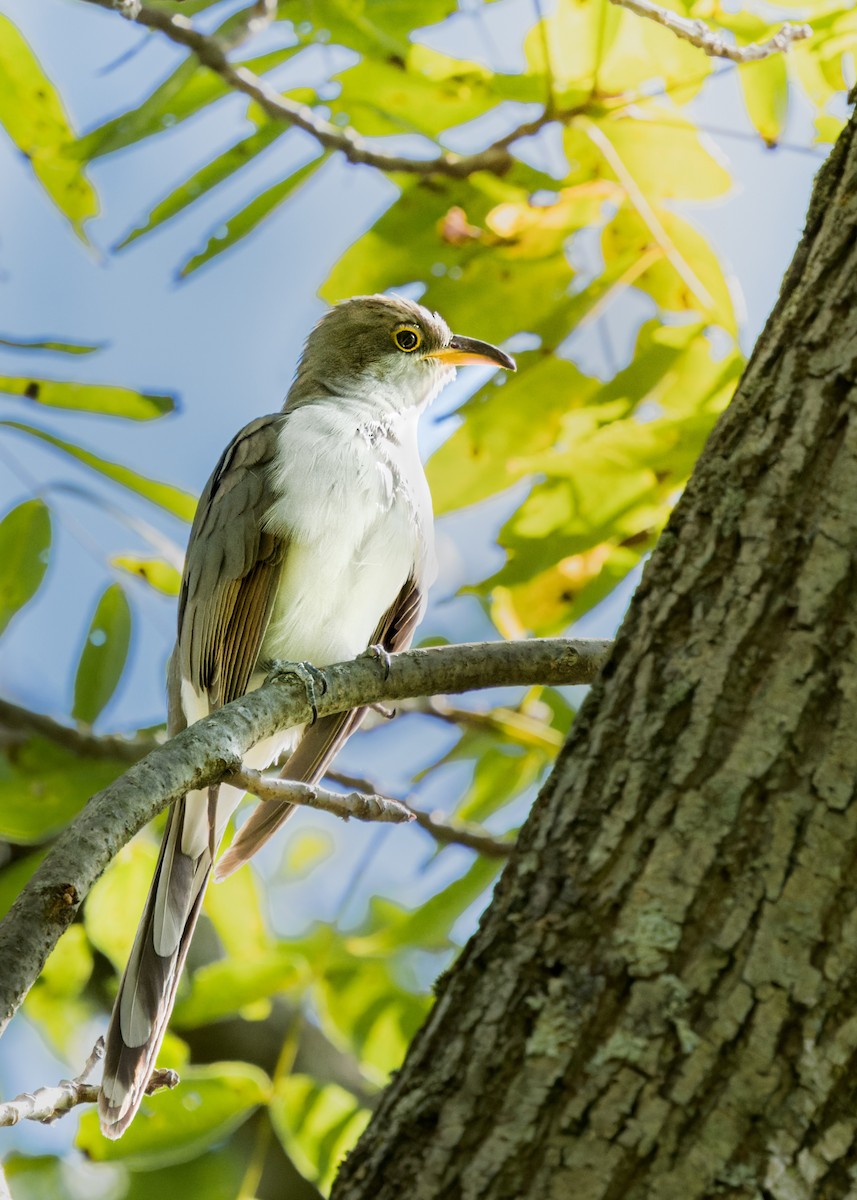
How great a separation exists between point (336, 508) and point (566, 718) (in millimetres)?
1013

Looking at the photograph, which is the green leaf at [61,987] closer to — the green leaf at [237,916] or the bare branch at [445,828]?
the green leaf at [237,916]

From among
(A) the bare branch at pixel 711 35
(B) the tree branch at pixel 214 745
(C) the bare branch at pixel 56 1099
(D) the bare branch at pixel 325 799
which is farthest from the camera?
(A) the bare branch at pixel 711 35

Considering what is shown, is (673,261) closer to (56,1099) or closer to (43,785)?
(43,785)

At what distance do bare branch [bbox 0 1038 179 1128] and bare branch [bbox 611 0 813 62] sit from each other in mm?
2968

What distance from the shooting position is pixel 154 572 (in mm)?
4328

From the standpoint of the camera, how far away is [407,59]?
152 inches

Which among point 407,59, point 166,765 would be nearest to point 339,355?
point 407,59

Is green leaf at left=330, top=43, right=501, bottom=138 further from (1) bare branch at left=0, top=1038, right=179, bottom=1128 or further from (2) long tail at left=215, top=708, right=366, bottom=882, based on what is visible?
(1) bare branch at left=0, top=1038, right=179, bottom=1128

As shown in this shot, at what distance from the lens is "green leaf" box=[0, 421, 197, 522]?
12.5ft

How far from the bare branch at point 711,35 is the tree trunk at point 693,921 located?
1.92 m

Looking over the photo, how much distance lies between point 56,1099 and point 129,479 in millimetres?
1912

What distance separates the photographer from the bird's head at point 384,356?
501cm

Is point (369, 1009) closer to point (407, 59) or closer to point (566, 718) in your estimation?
point (566, 718)

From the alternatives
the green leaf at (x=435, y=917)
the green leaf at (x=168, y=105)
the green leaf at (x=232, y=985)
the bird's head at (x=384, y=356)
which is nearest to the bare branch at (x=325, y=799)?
the green leaf at (x=232, y=985)
